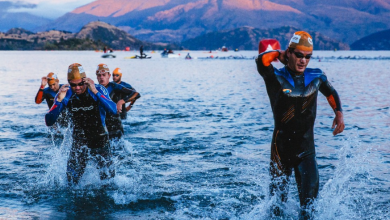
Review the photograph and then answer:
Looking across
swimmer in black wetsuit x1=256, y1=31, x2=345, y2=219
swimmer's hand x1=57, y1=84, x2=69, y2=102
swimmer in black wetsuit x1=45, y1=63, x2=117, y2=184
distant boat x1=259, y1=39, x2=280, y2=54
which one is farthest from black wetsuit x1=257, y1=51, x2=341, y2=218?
distant boat x1=259, y1=39, x2=280, y2=54

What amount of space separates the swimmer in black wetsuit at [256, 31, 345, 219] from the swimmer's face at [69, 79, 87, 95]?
9.02 ft

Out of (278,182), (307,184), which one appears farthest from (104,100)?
(307,184)

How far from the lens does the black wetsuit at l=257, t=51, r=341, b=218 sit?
5023mm

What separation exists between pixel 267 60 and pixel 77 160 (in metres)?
3.61

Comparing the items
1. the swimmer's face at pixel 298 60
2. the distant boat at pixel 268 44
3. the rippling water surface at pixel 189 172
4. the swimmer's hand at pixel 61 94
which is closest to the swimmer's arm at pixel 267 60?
the swimmer's face at pixel 298 60

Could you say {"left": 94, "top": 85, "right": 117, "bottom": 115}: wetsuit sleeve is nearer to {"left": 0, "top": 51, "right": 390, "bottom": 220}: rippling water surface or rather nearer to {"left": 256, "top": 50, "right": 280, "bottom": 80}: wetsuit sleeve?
{"left": 0, "top": 51, "right": 390, "bottom": 220}: rippling water surface

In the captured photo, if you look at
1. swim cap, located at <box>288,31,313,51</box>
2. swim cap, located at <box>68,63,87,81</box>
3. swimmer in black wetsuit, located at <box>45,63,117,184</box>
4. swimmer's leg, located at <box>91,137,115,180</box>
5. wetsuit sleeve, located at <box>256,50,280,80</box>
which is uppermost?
swim cap, located at <box>288,31,313,51</box>

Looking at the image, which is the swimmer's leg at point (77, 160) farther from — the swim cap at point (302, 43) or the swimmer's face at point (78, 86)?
the swim cap at point (302, 43)

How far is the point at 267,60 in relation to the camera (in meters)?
4.91

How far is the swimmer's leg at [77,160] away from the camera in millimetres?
6660

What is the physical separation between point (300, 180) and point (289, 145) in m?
0.45

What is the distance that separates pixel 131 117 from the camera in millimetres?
17125

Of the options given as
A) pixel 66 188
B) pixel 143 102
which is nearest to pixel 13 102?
pixel 143 102

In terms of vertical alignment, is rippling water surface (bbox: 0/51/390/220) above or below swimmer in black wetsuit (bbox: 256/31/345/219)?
below
